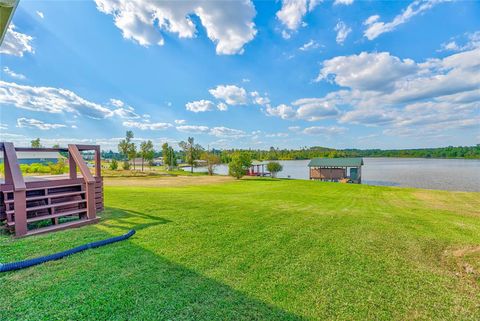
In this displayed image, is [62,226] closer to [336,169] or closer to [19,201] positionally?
[19,201]

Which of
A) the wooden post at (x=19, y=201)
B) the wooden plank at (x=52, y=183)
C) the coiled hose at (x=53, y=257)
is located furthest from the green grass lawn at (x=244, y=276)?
the wooden plank at (x=52, y=183)

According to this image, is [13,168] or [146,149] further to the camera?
[146,149]

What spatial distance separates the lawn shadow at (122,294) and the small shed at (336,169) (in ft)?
107

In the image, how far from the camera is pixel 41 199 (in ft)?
14.0

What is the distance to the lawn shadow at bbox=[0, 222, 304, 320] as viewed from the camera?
188cm

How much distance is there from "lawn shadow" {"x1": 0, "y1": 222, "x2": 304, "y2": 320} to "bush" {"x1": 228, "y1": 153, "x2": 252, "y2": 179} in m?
28.2

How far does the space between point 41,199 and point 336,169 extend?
34.2m

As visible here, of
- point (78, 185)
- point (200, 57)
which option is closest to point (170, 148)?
point (200, 57)

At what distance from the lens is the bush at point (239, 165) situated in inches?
1224

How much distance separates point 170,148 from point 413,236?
4938cm

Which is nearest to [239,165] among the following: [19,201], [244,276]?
[19,201]

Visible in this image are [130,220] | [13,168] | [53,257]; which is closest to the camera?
[53,257]

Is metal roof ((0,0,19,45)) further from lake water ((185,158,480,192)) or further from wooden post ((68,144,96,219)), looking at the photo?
lake water ((185,158,480,192))

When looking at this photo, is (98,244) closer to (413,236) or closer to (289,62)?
(413,236)
